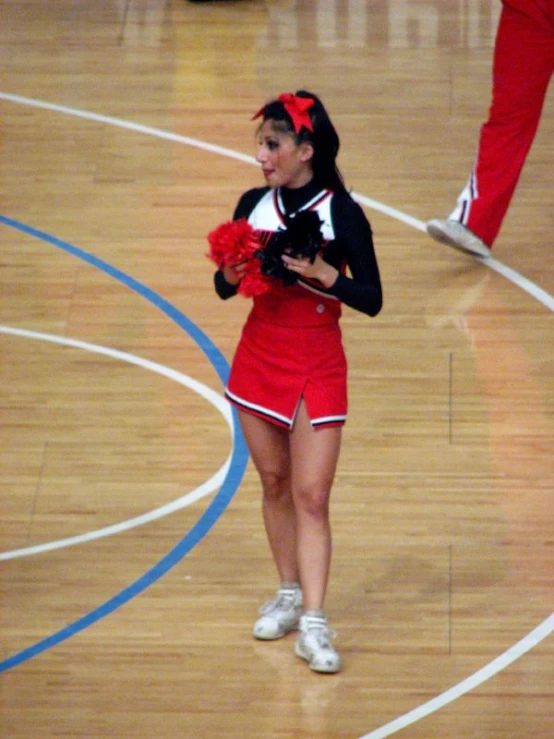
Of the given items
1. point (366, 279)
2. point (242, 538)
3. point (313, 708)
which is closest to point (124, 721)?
point (313, 708)

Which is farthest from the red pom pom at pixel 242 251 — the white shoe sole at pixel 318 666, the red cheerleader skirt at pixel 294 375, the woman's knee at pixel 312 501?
the white shoe sole at pixel 318 666

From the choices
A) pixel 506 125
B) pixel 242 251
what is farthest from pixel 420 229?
pixel 242 251

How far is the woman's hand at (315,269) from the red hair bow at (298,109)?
38cm

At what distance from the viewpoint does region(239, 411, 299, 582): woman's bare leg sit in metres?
4.94

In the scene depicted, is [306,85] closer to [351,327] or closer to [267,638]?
[351,327]

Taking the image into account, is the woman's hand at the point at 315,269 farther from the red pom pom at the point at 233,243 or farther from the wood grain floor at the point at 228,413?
the wood grain floor at the point at 228,413

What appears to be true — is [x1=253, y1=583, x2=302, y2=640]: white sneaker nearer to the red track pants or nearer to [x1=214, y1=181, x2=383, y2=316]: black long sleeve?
[x1=214, y1=181, x2=383, y2=316]: black long sleeve

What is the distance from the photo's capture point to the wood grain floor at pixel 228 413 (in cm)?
503

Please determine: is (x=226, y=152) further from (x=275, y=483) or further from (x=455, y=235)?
(x=275, y=483)

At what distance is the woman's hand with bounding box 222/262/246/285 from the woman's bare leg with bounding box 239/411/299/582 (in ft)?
A: 1.53

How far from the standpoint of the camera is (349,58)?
9.81 metres

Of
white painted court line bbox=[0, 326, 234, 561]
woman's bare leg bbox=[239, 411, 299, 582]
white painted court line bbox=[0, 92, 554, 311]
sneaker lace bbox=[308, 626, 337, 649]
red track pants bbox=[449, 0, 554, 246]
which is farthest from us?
white painted court line bbox=[0, 92, 554, 311]

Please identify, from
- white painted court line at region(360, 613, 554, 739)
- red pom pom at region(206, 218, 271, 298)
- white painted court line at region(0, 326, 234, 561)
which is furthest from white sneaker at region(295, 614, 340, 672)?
red pom pom at region(206, 218, 271, 298)

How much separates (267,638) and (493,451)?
142 cm
